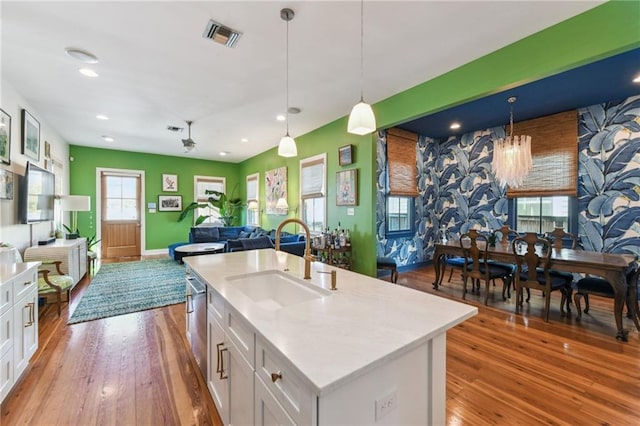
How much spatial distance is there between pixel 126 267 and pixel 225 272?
5.33 meters

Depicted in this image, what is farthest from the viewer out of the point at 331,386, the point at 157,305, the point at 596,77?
the point at 157,305

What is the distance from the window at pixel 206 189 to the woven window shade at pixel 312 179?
3.94m

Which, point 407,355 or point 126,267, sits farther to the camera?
point 126,267

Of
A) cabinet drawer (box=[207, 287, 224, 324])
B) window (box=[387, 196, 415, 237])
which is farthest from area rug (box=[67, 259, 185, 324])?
window (box=[387, 196, 415, 237])

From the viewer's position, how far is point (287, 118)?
4.73 m

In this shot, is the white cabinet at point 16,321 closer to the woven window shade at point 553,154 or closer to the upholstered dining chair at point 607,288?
the upholstered dining chair at point 607,288

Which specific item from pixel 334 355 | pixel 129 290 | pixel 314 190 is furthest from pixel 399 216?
pixel 334 355

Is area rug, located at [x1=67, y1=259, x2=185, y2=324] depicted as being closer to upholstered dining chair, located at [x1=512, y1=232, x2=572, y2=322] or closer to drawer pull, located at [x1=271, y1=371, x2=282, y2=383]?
drawer pull, located at [x1=271, y1=371, x2=282, y2=383]

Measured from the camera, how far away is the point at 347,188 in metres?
4.71

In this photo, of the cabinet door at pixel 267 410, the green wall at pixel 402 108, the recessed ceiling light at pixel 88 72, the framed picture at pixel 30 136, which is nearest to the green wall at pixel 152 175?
the green wall at pixel 402 108

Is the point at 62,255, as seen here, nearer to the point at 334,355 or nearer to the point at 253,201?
the point at 253,201

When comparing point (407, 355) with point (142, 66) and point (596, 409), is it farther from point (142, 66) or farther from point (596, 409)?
point (142, 66)

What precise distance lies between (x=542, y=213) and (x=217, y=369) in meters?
5.78

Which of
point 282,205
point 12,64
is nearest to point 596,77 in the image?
point 282,205
